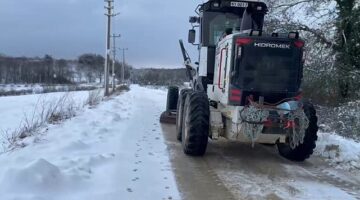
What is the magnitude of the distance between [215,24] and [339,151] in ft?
13.3

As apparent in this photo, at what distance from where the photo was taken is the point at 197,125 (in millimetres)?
9602

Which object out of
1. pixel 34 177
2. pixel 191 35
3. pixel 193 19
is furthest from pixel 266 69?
pixel 34 177

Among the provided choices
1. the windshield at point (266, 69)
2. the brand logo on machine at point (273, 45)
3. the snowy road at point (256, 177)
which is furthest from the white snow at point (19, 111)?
the brand logo on machine at point (273, 45)

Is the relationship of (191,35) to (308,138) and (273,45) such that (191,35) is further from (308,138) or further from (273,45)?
(308,138)

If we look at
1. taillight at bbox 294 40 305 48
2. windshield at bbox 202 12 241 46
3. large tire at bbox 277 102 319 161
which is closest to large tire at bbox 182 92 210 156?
large tire at bbox 277 102 319 161

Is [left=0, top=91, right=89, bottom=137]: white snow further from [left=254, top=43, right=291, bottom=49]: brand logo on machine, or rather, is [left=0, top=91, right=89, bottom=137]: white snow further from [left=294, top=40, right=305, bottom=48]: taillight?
[left=294, top=40, right=305, bottom=48]: taillight

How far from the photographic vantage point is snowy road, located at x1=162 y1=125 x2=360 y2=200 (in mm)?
7195

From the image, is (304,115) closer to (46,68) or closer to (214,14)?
(214,14)

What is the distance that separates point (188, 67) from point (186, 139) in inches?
203

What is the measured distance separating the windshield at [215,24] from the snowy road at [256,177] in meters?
2.66

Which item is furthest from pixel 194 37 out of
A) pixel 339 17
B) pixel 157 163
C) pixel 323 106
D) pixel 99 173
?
pixel 339 17

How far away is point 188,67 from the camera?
14.7m

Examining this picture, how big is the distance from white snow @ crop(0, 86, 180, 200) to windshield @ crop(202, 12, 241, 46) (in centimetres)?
279

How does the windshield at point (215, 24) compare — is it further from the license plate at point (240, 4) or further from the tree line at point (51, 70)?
the tree line at point (51, 70)
